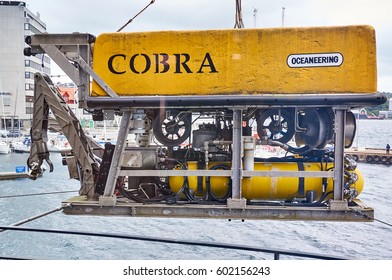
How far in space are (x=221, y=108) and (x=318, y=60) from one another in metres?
1.57

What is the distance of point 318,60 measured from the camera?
5.62 meters

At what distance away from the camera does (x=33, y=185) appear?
1468 inches

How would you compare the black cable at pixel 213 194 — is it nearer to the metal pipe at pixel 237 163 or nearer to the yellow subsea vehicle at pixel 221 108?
the yellow subsea vehicle at pixel 221 108

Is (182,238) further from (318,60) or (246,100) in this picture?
(318,60)

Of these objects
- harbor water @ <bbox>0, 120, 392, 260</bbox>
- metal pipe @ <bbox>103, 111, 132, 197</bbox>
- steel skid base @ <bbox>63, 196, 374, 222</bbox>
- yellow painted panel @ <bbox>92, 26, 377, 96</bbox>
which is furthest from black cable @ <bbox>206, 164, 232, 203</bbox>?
harbor water @ <bbox>0, 120, 392, 260</bbox>

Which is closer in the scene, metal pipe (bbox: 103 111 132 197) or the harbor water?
metal pipe (bbox: 103 111 132 197)

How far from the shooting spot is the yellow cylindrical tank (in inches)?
246

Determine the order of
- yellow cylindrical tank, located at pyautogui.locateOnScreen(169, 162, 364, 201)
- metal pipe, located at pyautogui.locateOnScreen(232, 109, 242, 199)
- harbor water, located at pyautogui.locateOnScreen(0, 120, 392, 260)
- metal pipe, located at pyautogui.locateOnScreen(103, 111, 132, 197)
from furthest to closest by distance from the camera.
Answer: harbor water, located at pyautogui.locateOnScreen(0, 120, 392, 260) < yellow cylindrical tank, located at pyautogui.locateOnScreen(169, 162, 364, 201) < metal pipe, located at pyautogui.locateOnScreen(103, 111, 132, 197) < metal pipe, located at pyautogui.locateOnScreen(232, 109, 242, 199)

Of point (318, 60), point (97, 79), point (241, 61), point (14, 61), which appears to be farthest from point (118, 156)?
point (14, 61)

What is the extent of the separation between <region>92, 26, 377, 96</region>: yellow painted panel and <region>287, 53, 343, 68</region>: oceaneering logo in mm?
13

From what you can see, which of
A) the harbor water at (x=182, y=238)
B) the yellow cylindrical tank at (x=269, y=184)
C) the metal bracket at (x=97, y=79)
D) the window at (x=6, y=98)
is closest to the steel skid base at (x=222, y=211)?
the yellow cylindrical tank at (x=269, y=184)

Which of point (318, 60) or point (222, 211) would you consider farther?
point (222, 211)

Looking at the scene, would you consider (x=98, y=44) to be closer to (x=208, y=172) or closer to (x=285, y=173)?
(x=208, y=172)

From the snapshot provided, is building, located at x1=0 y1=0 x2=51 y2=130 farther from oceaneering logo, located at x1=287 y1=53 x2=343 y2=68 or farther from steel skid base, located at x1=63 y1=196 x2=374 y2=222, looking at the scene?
oceaneering logo, located at x1=287 y1=53 x2=343 y2=68
